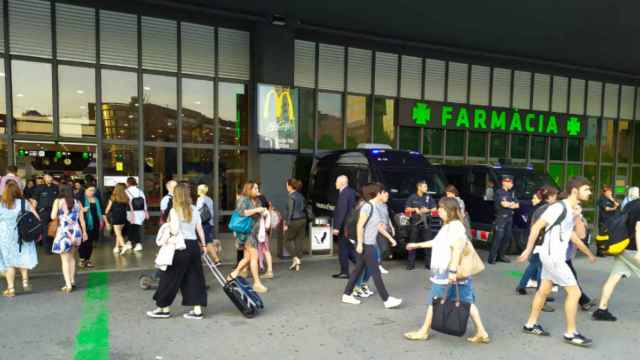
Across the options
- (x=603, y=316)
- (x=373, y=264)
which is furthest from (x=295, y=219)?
(x=603, y=316)

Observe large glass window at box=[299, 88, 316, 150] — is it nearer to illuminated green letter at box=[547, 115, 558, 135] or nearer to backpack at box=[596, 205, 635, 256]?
backpack at box=[596, 205, 635, 256]

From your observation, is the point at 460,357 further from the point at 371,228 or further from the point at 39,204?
the point at 39,204

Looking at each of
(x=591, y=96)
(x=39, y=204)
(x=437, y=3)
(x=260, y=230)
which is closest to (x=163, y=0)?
(x=39, y=204)

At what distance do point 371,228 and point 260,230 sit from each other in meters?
1.86

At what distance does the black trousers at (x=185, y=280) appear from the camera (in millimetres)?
5008

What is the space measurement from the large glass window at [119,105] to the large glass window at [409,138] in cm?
875

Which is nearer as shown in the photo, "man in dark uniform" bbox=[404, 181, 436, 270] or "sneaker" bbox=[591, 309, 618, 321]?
"sneaker" bbox=[591, 309, 618, 321]

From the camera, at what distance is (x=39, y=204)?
8.87 metres

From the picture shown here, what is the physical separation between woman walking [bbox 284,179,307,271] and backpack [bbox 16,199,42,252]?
Answer: 4107 mm

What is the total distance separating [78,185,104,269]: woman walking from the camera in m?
7.83

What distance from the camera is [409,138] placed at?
48.9 feet

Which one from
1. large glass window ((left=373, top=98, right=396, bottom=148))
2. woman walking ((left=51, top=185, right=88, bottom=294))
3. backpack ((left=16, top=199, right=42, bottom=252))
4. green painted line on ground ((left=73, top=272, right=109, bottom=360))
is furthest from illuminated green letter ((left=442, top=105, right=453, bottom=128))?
backpack ((left=16, top=199, right=42, bottom=252))

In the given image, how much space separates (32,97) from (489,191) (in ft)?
38.3

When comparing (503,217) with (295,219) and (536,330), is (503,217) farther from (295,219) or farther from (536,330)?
(295,219)
